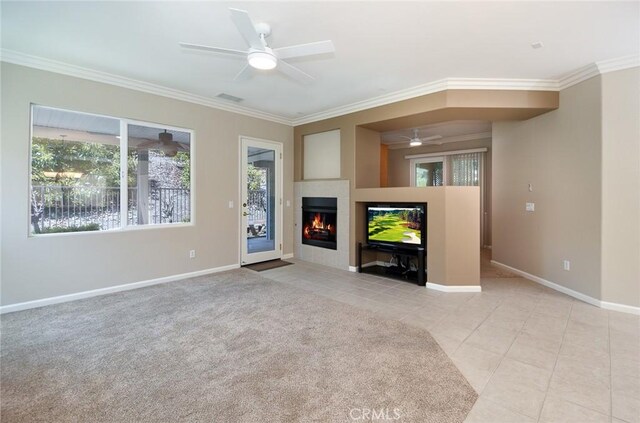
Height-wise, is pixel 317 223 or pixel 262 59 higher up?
pixel 262 59

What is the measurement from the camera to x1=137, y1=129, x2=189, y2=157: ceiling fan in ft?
14.1

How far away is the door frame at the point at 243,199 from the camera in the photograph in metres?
5.35

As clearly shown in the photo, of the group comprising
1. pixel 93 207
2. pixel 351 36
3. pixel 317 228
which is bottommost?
pixel 317 228

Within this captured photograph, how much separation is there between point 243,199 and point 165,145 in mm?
1547

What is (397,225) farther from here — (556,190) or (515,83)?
(515,83)

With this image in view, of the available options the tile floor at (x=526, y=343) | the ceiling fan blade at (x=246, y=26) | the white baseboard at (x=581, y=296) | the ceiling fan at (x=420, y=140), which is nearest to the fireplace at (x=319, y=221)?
the tile floor at (x=526, y=343)

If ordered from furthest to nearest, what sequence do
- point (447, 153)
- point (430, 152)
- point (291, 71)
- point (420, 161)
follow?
point (420, 161), point (430, 152), point (447, 153), point (291, 71)

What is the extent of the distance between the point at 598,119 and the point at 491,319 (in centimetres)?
267

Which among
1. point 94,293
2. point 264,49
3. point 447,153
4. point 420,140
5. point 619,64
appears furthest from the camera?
point 447,153

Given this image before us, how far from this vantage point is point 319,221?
5.79 m

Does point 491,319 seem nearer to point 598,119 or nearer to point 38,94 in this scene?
point 598,119

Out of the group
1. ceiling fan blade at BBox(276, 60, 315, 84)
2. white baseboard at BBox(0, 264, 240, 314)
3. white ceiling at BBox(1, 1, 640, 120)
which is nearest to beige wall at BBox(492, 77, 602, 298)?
white ceiling at BBox(1, 1, 640, 120)

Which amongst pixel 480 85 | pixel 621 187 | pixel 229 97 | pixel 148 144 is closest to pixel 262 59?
pixel 229 97

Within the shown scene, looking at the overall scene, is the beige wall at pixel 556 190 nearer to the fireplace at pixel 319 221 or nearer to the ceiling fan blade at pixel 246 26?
the fireplace at pixel 319 221
